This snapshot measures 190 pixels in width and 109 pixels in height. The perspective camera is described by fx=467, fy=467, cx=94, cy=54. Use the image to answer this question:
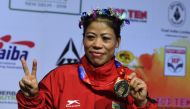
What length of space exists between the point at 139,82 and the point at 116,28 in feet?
0.94

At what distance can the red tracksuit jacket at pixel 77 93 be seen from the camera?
196 cm

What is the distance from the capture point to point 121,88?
1937 mm

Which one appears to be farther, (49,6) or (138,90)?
(49,6)

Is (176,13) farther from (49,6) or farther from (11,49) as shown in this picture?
(11,49)

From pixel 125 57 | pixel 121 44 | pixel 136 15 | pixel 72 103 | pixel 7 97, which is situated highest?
pixel 136 15

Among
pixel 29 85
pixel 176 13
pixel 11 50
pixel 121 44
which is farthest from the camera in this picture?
pixel 176 13

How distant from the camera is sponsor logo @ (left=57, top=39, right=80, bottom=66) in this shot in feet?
11.2

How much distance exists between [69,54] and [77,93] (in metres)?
1.47

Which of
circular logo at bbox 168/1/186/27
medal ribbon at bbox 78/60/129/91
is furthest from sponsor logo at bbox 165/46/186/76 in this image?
medal ribbon at bbox 78/60/129/91

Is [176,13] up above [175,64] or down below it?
above

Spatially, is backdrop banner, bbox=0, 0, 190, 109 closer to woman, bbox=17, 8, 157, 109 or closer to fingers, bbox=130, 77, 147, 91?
woman, bbox=17, 8, 157, 109

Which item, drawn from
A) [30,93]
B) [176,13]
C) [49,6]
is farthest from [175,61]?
[30,93]

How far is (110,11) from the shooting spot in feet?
6.85

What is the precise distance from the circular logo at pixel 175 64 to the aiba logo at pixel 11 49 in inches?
48.1
